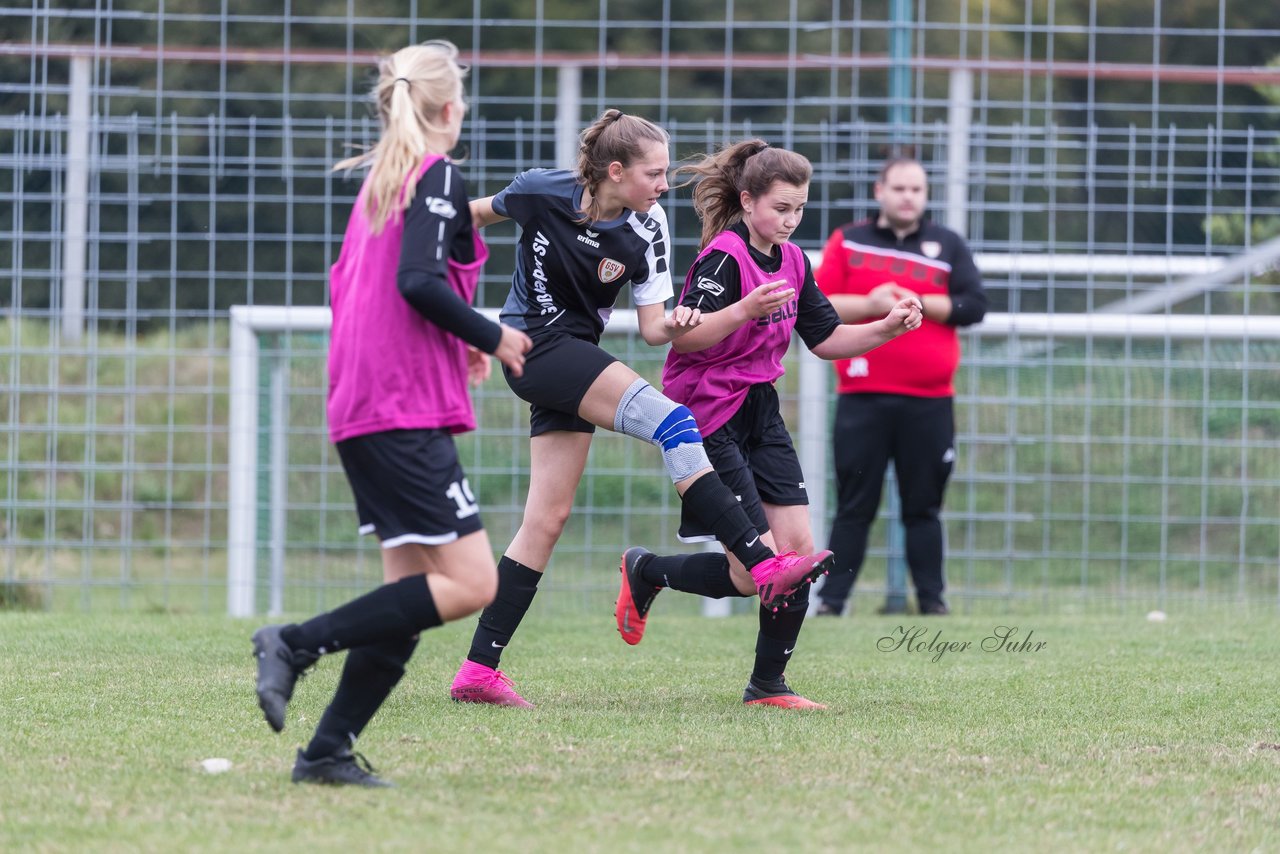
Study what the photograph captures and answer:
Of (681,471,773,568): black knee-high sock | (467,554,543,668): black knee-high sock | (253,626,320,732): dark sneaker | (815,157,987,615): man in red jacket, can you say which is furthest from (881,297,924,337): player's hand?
(815,157,987,615): man in red jacket

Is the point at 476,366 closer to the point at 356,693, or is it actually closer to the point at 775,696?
the point at 356,693

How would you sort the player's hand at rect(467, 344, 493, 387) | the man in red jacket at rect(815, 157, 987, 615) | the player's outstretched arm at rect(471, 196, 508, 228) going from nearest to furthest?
the player's hand at rect(467, 344, 493, 387) < the player's outstretched arm at rect(471, 196, 508, 228) < the man in red jacket at rect(815, 157, 987, 615)

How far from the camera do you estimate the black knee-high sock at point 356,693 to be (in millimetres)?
3369

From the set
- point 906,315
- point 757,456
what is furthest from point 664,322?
point 906,315

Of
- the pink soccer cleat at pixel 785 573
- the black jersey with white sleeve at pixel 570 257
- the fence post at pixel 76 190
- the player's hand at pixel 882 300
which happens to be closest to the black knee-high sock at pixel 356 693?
the pink soccer cleat at pixel 785 573

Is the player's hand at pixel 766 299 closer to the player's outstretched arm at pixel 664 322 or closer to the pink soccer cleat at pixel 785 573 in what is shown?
the player's outstretched arm at pixel 664 322

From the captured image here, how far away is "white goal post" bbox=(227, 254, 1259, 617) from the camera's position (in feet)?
25.4

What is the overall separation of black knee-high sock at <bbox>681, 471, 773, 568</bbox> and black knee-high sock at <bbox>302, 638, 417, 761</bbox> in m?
1.11

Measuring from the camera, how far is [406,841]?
2.89m

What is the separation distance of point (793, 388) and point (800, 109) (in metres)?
6.76

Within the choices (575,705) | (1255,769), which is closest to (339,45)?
(575,705)

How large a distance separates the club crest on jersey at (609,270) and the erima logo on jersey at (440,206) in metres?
1.14

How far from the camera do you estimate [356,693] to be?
3.39 meters

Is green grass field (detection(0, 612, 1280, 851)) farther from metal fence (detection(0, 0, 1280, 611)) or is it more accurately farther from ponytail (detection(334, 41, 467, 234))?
metal fence (detection(0, 0, 1280, 611))
